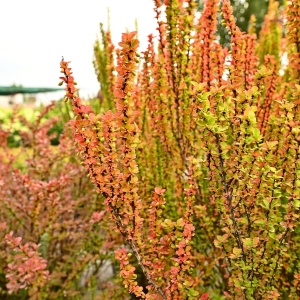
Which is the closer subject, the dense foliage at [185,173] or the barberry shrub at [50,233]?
the dense foliage at [185,173]

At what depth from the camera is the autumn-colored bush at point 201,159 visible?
5.26 feet

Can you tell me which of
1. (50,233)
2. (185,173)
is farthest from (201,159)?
(50,233)

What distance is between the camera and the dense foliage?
5.34ft

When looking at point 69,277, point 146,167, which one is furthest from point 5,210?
point 146,167

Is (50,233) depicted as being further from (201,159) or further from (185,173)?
(201,159)

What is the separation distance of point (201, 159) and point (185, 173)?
10.5 inches

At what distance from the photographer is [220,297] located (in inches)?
118

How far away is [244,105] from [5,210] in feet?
7.31

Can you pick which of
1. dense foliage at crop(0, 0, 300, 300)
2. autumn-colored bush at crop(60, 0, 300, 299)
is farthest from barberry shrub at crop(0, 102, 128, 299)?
autumn-colored bush at crop(60, 0, 300, 299)

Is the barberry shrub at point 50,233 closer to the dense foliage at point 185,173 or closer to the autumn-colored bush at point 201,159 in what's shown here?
the dense foliage at point 185,173

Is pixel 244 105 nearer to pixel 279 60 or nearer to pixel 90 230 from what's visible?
pixel 90 230

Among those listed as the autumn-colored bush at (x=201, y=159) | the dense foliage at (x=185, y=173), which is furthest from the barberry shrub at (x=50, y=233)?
the autumn-colored bush at (x=201, y=159)

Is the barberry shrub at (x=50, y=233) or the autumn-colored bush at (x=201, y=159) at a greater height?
the autumn-colored bush at (x=201, y=159)

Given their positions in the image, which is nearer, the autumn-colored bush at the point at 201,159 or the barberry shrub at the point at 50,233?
the autumn-colored bush at the point at 201,159
